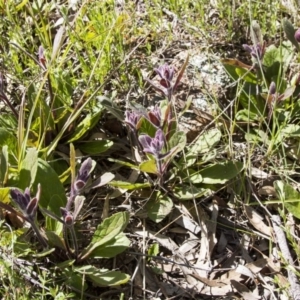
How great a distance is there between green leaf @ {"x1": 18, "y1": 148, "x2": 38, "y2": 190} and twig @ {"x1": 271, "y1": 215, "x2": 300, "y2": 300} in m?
0.90

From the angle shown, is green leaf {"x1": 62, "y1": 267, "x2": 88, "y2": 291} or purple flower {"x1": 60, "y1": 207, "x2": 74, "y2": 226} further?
green leaf {"x1": 62, "y1": 267, "x2": 88, "y2": 291}

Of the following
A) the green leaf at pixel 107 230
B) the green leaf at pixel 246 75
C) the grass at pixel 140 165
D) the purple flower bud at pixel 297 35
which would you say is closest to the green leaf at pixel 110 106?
the grass at pixel 140 165

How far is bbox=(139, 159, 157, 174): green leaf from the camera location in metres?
2.03

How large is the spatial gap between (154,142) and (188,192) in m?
0.31

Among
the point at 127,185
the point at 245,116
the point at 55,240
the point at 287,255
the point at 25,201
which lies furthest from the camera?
the point at 245,116

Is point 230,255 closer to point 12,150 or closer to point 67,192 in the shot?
point 67,192

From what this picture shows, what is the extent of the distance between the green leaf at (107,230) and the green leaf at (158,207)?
0.22 meters

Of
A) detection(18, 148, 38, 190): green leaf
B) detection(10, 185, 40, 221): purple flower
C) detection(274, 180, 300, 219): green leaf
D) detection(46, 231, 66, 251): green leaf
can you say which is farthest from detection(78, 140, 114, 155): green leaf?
detection(274, 180, 300, 219): green leaf

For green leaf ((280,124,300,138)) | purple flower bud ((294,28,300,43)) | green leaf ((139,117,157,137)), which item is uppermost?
purple flower bud ((294,28,300,43))

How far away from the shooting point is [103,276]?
1871mm

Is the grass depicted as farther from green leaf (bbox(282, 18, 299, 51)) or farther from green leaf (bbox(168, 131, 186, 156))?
green leaf (bbox(282, 18, 299, 51))

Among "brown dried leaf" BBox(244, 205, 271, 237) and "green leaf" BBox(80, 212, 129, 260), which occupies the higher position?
"green leaf" BBox(80, 212, 129, 260)

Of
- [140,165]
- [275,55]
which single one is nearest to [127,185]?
[140,165]

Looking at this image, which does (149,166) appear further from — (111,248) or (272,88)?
(272,88)
